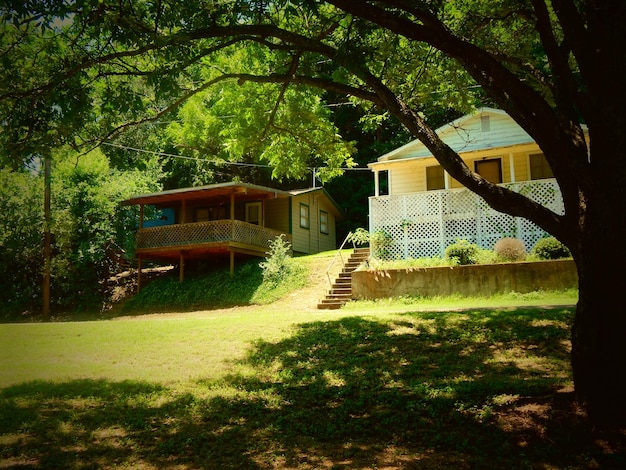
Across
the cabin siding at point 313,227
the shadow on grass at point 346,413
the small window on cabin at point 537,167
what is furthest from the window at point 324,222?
the shadow on grass at point 346,413

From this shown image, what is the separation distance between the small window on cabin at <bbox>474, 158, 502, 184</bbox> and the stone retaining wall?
835cm

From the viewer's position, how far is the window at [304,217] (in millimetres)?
30031

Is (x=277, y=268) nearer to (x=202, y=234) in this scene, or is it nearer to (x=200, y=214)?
(x=202, y=234)

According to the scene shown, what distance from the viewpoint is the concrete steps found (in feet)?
52.3

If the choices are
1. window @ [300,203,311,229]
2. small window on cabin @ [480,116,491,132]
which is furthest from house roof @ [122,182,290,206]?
small window on cabin @ [480,116,491,132]

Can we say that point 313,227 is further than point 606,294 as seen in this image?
Yes

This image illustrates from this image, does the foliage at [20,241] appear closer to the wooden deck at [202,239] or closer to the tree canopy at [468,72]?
the wooden deck at [202,239]

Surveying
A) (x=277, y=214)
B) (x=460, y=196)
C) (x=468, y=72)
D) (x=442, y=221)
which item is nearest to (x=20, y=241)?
(x=277, y=214)

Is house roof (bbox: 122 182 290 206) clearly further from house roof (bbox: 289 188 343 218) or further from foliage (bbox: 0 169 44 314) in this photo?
foliage (bbox: 0 169 44 314)

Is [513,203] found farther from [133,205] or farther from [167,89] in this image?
[133,205]

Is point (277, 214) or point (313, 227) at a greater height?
point (277, 214)

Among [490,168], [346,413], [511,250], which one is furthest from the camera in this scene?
[490,168]

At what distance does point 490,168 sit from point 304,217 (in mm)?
12065

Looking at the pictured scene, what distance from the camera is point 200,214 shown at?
29500mm
